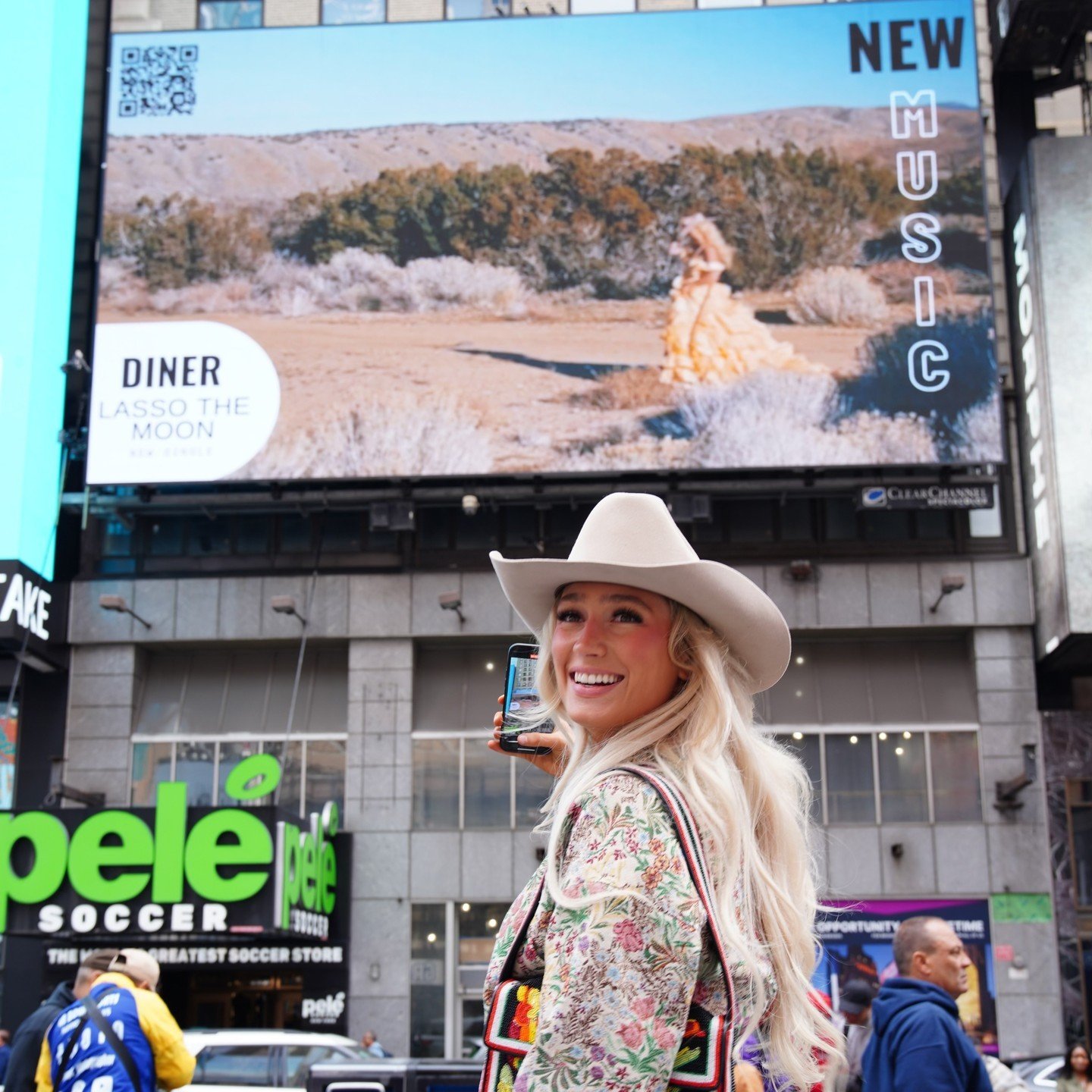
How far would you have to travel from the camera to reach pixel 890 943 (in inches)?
979

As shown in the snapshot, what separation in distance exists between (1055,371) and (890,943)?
32.6 ft

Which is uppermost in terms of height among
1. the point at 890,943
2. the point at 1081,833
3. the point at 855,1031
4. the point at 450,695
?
the point at 450,695

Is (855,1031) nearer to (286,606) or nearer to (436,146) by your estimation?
(286,606)

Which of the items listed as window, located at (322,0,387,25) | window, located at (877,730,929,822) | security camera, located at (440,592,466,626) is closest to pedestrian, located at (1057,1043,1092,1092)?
window, located at (877,730,929,822)

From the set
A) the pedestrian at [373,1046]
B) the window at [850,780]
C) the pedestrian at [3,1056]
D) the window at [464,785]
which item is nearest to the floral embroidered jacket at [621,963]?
the pedestrian at [3,1056]

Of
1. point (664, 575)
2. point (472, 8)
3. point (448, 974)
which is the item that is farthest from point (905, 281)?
point (664, 575)

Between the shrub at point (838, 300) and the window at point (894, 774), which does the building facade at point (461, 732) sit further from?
the shrub at point (838, 300)

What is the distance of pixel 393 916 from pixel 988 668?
11.0 metres

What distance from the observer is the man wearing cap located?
6.73 m

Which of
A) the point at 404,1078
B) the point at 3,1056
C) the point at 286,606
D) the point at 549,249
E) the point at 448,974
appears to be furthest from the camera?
the point at 549,249

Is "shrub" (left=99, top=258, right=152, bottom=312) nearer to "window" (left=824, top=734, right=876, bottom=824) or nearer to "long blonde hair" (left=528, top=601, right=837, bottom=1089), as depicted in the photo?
"window" (left=824, top=734, right=876, bottom=824)

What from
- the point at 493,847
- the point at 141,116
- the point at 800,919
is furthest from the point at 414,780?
the point at 800,919

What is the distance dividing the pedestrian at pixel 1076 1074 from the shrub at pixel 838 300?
14.1m

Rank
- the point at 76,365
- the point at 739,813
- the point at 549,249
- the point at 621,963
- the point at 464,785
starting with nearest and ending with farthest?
the point at 621,963, the point at 739,813, the point at 464,785, the point at 549,249, the point at 76,365
